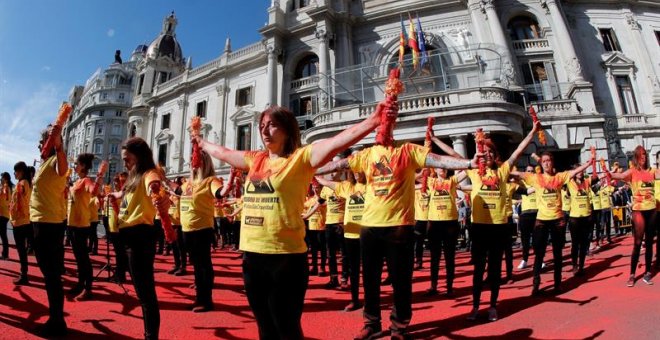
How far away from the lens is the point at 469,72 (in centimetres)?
2270

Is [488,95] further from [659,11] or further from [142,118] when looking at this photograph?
[142,118]

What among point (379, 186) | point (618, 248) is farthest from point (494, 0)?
point (379, 186)

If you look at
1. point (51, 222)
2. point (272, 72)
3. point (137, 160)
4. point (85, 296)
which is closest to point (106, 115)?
point (272, 72)

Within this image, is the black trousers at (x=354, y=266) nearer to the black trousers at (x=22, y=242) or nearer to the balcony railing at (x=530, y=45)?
the black trousers at (x=22, y=242)

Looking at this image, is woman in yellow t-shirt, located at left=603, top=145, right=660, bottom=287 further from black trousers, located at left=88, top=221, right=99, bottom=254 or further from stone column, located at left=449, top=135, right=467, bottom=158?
black trousers, located at left=88, top=221, right=99, bottom=254

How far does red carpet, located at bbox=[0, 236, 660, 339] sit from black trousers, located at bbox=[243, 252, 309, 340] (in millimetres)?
2164

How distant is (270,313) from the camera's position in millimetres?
2312

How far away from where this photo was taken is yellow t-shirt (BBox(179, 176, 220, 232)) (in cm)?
526

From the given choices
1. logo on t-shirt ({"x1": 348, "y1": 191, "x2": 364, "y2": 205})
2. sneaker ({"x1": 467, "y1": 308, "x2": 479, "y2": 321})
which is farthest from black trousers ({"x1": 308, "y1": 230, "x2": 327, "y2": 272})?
sneaker ({"x1": 467, "y1": 308, "x2": 479, "y2": 321})

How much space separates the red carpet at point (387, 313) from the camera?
4.16 metres

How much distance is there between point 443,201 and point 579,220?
3331mm

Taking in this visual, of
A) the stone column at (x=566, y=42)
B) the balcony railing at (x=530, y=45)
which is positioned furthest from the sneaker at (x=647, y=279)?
the balcony railing at (x=530, y=45)

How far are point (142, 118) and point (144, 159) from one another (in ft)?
134

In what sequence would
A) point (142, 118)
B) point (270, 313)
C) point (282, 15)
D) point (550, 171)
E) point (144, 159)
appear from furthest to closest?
point (142, 118) → point (282, 15) → point (550, 171) → point (144, 159) → point (270, 313)
